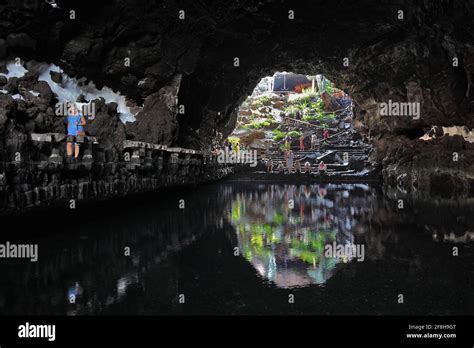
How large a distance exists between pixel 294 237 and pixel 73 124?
7.42 m

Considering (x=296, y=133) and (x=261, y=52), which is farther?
(x=296, y=133)

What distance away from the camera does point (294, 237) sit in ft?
25.7

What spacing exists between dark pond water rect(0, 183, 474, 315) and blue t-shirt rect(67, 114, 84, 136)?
7.68ft

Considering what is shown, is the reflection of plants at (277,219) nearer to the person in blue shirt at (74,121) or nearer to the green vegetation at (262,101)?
the person in blue shirt at (74,121)

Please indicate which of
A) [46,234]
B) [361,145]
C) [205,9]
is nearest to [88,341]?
[46,234]

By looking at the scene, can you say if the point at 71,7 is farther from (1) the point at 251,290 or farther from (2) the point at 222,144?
(2) the point at 222,144

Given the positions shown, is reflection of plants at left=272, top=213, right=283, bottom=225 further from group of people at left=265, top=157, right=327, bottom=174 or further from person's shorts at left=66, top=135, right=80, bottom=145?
group of people at left=265, top=157, right=327, bottom=174

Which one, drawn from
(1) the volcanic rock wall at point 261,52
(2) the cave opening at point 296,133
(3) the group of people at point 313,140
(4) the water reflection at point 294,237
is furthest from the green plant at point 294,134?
(4) the water reflection at point 294,237

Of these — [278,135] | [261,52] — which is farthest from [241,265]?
[278,135]

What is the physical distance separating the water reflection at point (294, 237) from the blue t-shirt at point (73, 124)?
5.23 metres

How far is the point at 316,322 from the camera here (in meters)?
3.76

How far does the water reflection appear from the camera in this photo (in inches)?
214

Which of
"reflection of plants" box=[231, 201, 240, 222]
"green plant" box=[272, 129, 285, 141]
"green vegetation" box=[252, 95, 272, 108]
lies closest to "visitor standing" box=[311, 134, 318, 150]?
"green plant" box=[272, 129, 285, 141]

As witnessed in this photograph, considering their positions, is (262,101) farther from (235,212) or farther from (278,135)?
(235,212)
